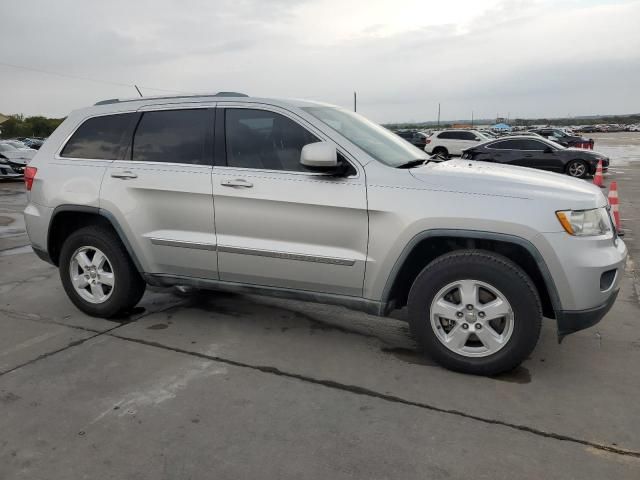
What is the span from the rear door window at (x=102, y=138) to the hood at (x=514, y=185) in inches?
95.8

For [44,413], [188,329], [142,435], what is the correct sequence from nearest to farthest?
[142,435] < [44,413] < [188,329]

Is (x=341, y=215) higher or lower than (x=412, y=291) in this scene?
higher

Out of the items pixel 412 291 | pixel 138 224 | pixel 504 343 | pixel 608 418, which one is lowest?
pixel 608 418

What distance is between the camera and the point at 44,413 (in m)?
3.07

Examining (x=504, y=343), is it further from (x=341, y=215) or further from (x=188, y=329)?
(x=188, y=329)

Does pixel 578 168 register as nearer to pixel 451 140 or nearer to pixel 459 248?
pixel 451 140

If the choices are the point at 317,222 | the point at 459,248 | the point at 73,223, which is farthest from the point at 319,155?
the point at 73,223

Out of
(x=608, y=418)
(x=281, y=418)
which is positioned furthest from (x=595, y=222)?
(x=281, y=418)

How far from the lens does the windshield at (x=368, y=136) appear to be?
385 cm

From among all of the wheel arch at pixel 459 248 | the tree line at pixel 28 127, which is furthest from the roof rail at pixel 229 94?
the tree line at pixel 28 127

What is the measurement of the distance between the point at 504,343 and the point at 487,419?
59 centimetres

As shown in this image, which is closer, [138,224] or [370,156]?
[370,156]

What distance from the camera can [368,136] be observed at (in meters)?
4.14

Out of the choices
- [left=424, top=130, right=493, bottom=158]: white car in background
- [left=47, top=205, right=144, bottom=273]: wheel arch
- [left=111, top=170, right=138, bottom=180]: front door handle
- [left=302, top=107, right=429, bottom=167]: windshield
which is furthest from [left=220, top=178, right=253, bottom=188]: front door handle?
[left=424, top=130, right=493, bottom=158]: white car in background
